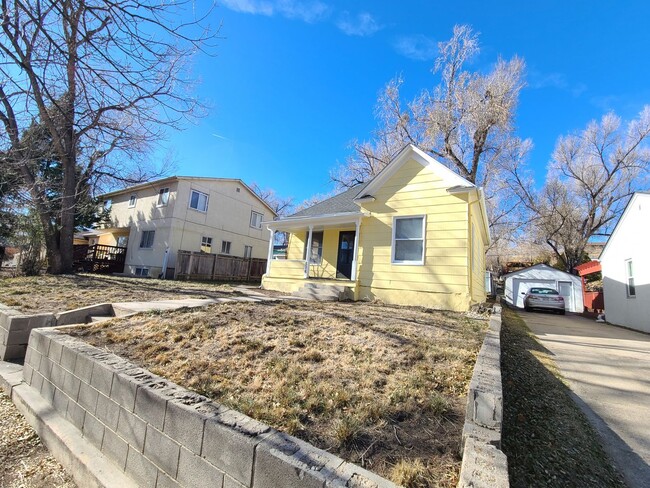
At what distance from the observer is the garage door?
22250mm

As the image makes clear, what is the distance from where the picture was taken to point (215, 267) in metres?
17.3

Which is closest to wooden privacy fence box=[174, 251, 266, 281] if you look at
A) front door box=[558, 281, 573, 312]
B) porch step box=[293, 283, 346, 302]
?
porch step box=[293, 283, 346, 302]

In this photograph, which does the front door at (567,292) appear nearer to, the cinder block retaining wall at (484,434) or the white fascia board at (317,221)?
the white fascia board at (317,221)

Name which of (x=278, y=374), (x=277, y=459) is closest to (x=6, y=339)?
(x=278, y=374)

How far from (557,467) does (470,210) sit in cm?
740

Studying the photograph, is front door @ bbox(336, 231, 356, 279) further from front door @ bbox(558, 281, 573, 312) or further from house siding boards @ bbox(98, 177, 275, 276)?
front door @ bbox(558, 281, 573, 312)

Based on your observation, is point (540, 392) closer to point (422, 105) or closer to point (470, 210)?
point (470, 210)

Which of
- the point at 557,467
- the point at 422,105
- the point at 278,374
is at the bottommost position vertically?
the point at 557,467

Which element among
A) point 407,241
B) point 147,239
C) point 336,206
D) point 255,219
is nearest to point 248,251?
point 255,219

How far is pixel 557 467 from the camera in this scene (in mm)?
2080

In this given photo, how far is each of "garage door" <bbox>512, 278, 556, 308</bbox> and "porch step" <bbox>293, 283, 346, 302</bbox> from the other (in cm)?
1854

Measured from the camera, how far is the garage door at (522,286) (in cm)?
2225

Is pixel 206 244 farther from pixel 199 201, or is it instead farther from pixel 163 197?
pixel 163 197

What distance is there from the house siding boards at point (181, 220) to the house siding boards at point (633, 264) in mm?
19901
